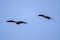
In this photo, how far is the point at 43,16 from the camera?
13.8 feet
